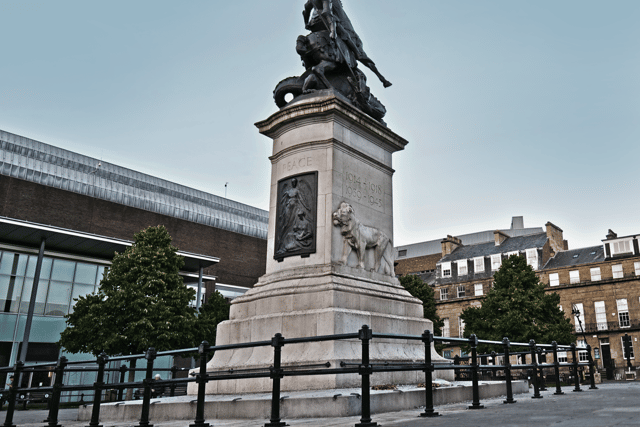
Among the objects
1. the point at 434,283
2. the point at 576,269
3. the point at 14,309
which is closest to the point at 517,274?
the point at 576,269

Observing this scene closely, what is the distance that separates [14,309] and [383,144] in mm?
35332

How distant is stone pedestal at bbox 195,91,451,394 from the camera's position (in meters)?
10.9

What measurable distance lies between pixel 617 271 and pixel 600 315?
5.24m

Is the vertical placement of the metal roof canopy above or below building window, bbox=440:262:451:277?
below

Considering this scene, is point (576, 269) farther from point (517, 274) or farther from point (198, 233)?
point (198, 233)

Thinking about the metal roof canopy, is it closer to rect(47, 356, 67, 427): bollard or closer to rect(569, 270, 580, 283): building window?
rect(47, 356, 67, 427): bollard

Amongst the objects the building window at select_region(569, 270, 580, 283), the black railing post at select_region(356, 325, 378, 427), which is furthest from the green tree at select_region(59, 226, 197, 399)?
the building window at select_region(569, 270, 580, 283)

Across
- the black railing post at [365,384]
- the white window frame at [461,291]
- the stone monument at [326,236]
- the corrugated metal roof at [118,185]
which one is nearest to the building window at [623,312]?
the white window frame at [461,291]

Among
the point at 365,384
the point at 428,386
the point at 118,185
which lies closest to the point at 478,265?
the point at 118,185

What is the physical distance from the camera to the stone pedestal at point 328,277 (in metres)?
10.9

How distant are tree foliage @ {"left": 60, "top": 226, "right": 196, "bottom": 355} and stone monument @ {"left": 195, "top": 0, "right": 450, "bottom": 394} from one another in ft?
63.4

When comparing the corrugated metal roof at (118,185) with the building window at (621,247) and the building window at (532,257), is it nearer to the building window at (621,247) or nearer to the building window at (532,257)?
the building window at (532,257)

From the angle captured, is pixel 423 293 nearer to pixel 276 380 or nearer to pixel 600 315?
pixel 600 315

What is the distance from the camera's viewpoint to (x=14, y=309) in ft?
130
